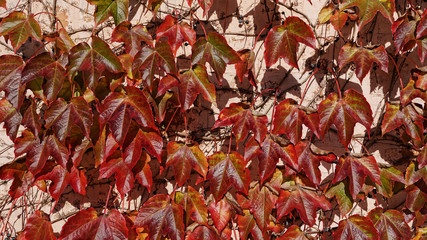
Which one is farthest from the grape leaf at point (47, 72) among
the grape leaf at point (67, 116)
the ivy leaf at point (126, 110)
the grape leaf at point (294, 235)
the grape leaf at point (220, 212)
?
the grape leaf at point (294, 235)

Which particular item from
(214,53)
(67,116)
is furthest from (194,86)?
(67,116)

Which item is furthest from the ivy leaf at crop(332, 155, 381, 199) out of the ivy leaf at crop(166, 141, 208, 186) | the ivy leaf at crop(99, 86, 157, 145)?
the ivy leaf at crop(99, 86, 157, 145)

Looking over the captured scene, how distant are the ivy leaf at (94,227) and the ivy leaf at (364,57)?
1.17 metres

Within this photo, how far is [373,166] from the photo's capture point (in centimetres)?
148

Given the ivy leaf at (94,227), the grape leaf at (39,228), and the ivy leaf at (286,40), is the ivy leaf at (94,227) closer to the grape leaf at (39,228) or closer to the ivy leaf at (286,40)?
the grape leaf at (39,228)

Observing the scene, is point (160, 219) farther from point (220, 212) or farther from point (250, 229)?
point (250, 229)

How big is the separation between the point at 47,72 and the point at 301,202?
3.89 ft

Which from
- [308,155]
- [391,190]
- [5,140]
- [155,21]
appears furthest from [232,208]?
[5,140]

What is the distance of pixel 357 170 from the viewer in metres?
1.48

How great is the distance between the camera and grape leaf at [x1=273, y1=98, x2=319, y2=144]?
4.68 ft

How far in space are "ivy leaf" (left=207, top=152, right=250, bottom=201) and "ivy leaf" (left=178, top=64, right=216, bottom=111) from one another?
279mm

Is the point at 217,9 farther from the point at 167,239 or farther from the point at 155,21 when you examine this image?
the point at 167,239

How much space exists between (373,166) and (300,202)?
357 mm

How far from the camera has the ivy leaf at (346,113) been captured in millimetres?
1406
